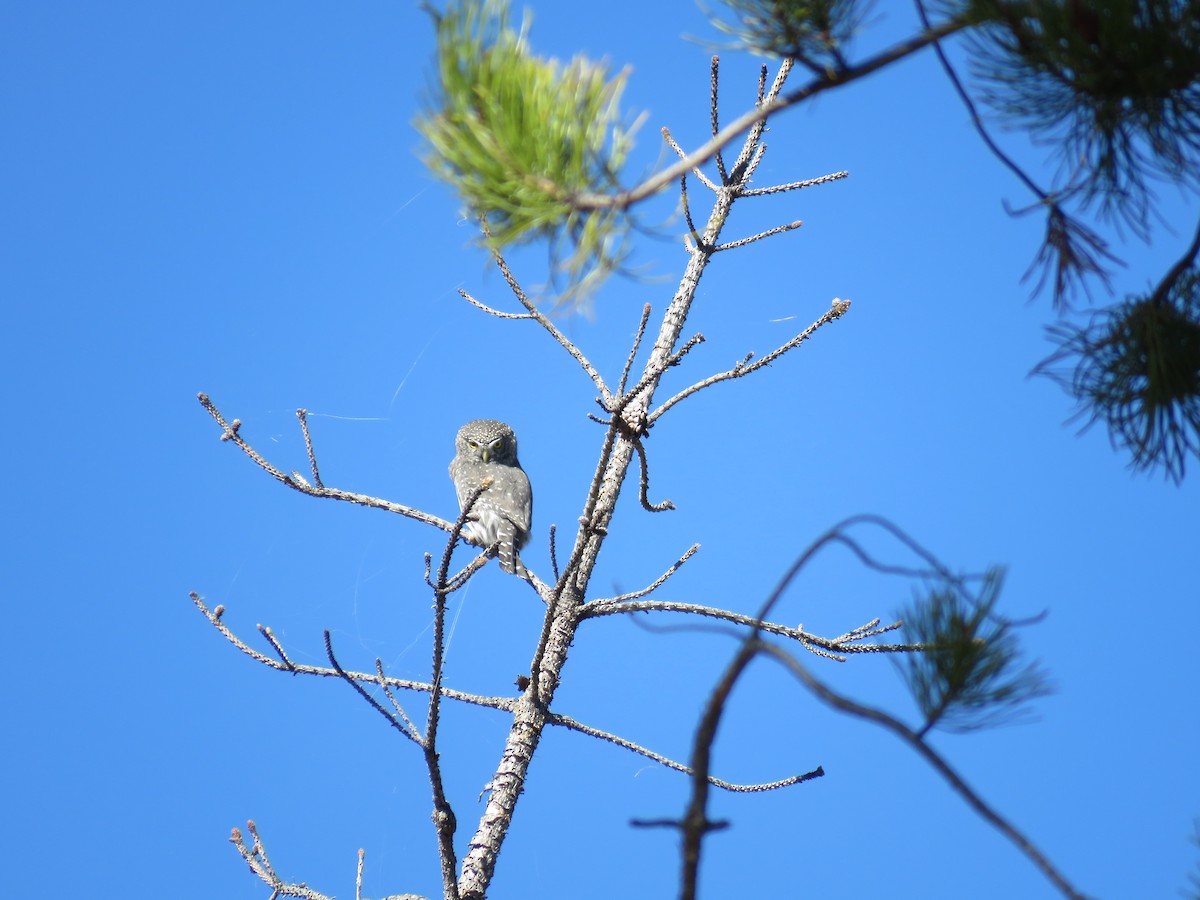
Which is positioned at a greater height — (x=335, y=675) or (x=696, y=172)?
(x=696, y=172)

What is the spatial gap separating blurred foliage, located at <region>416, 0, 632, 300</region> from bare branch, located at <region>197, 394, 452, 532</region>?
73.0 inches

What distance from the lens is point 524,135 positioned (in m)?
1.81

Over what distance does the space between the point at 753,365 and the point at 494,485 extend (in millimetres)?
2586

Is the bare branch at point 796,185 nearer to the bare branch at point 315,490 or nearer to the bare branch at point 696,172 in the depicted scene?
the bare branch at point 696,172

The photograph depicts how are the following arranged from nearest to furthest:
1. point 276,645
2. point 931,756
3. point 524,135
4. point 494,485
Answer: point 931,756 < point 524,135 < point 276,645 < point 494,485

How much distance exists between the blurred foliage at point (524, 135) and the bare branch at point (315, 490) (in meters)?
1.85

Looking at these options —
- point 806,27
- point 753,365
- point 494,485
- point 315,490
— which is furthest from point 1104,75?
point 494,485

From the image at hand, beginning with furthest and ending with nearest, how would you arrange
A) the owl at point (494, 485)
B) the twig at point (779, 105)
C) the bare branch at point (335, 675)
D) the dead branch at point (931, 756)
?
the owl at point (494, 485) < the bare branch at point (335, 675) < the twig at point (779, 105) < the dead branch at point (931, 756)

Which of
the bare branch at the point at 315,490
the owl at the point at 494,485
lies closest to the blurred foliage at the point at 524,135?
the bare branch at the point at 315,490

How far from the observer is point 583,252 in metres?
1.84

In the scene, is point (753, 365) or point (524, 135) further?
point (753, 365)

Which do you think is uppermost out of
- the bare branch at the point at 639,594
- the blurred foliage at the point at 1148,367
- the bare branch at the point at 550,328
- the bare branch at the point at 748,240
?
the bare branch at the point at 748,240

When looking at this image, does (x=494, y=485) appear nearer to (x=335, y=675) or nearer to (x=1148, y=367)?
(x=335, y=675)

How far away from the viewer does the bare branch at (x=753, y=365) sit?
3.48m
